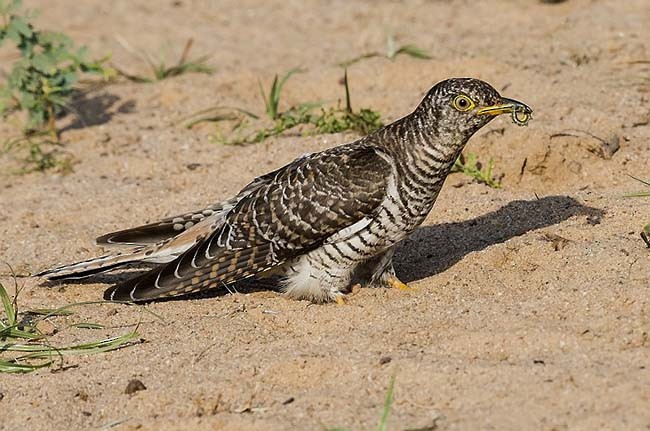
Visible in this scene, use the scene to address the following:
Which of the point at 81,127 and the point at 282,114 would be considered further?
the point at 81,127

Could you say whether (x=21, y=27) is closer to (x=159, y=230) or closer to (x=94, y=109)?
(x=94, y=109)

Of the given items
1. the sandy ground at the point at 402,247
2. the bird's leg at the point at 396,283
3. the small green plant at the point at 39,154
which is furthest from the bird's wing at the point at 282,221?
the small green plant at the point at 39,154

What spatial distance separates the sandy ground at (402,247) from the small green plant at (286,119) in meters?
0.12

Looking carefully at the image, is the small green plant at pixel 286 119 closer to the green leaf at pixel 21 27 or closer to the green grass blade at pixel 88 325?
the green leaf at pixel 21 27

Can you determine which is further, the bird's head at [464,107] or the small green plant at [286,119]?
the small green plant at [286,119]

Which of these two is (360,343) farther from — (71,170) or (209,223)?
(71,170)

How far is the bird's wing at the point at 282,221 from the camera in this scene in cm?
545

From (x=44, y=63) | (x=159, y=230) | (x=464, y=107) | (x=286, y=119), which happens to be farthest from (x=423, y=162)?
(x=44, y=63)

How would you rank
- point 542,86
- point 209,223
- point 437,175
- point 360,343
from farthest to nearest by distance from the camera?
1. point 542,86
2. point 209,223
3. point 437,175
4. point 360,343

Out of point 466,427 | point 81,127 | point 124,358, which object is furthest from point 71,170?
point 466,427

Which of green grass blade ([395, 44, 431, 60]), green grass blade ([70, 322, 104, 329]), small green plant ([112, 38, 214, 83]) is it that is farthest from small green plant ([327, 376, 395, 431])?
small green plant ([112, 38, 214, 83])

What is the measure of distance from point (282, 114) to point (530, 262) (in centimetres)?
293

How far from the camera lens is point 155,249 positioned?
6086mm

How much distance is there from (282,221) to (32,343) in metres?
1.44
